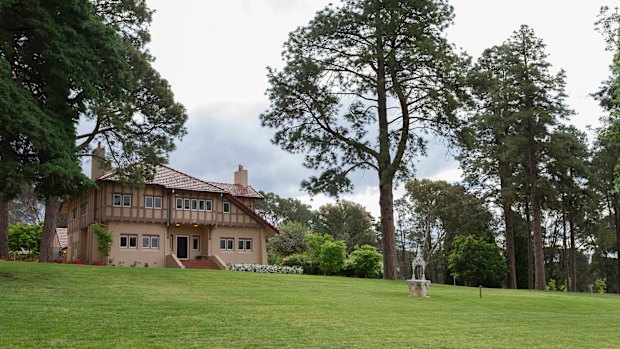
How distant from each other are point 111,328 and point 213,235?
95.1 feet

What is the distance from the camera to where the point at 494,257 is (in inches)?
1748

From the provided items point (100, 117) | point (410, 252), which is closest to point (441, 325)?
point (100, 117)

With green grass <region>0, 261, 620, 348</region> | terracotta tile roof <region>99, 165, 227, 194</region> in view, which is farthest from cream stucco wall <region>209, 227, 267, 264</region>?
green grass <region>0, 261, 620, 348</region>

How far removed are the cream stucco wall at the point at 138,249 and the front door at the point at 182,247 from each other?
5.73ft

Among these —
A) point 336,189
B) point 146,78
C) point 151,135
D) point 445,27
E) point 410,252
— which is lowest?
point 410,252

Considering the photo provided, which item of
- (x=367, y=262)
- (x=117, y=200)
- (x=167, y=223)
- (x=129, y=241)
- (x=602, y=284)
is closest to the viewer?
(x=367, y=262)

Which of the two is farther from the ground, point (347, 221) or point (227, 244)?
point (347, 221)

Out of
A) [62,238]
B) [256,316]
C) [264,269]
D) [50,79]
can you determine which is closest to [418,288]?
[256,316]

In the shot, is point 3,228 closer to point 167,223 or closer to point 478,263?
point 167,223

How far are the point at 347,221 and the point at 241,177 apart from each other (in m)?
23.4

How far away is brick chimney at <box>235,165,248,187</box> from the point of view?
147ft

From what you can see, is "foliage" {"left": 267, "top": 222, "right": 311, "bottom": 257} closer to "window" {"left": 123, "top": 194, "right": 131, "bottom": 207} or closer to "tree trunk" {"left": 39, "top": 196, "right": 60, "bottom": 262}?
"window" {"left": 123, "top": 194, "right": 131, "bottom": 207}

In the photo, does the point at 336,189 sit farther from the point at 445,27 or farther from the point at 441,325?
the point at 441,325

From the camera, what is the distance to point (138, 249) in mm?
35531
